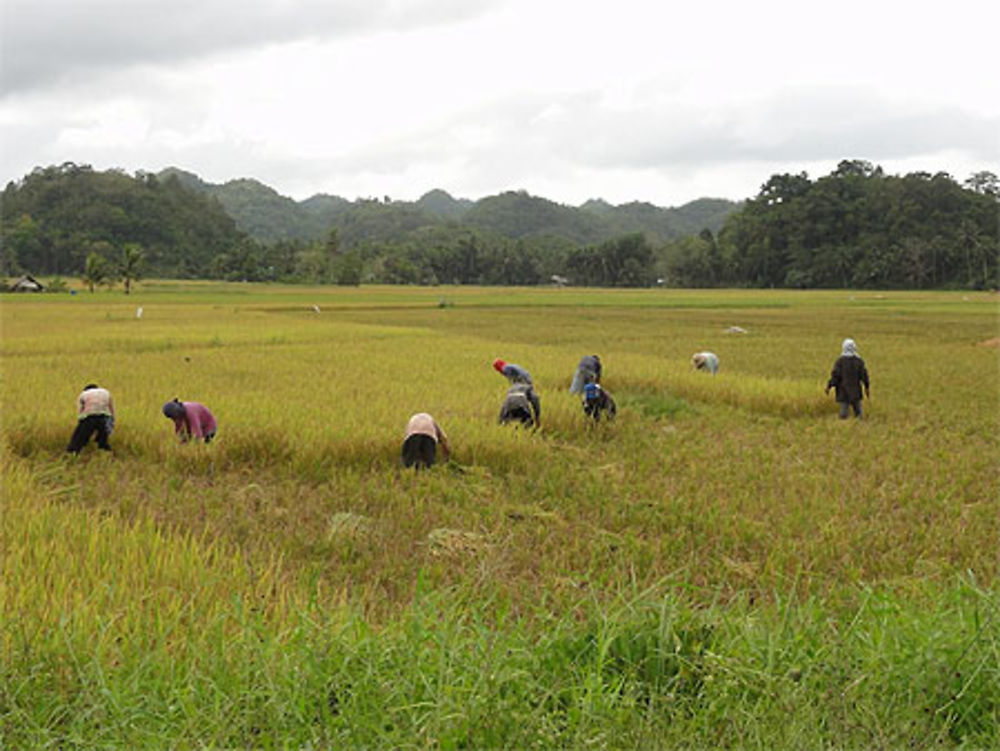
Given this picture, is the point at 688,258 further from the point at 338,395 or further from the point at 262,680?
the point at 262,680

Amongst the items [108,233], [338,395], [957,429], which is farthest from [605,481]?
[108,233]

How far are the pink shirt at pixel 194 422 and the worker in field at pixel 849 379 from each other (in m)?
7.68

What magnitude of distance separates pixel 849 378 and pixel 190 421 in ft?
26.5

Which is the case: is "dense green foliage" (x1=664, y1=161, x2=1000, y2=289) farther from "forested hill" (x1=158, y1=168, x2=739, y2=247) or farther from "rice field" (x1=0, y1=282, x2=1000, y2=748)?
"rice field" (x1=0, y1=282, x2=1000, y2=748)

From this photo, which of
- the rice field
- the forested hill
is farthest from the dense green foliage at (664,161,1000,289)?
the rice field

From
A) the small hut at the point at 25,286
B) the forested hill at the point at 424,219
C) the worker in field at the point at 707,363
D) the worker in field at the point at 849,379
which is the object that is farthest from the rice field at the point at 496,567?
the forested hill at the point at 424,219

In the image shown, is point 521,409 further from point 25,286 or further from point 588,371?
point 25,286

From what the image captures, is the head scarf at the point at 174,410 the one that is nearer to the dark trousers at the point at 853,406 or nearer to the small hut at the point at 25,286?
the dark trousers at the point at 853,406

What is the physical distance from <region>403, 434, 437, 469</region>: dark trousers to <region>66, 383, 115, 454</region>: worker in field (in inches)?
113

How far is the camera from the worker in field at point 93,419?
6.49 m

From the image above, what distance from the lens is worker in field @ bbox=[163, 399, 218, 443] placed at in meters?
6.54

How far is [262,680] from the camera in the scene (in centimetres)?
244

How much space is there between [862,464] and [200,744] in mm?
6676

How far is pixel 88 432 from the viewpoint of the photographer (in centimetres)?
662
